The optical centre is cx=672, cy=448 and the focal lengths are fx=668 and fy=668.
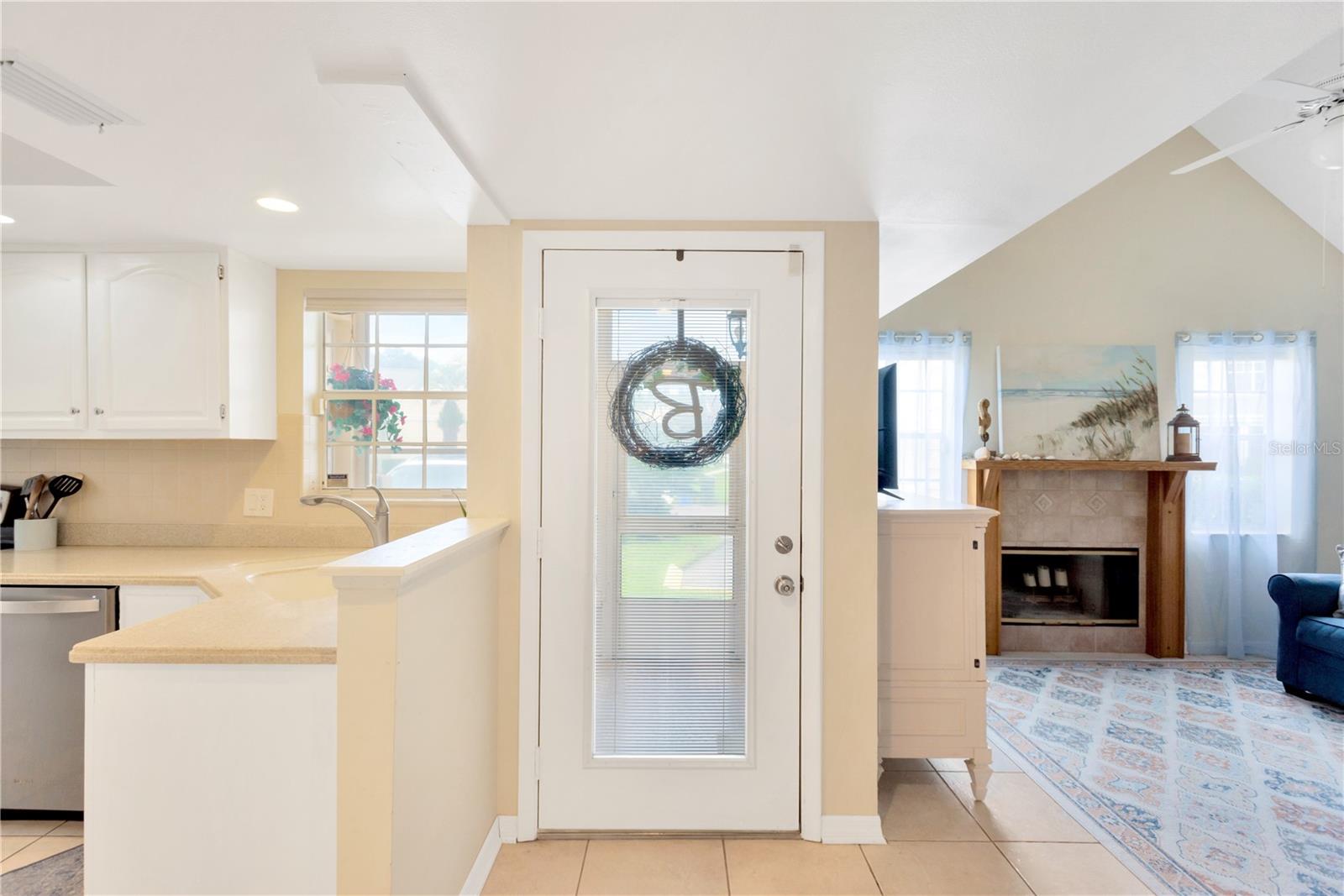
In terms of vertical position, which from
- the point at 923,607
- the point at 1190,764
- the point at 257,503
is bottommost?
the point at 1190,764

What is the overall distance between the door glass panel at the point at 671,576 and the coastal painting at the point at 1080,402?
309cm

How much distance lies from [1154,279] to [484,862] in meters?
5.29

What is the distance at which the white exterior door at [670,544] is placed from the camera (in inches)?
88.4

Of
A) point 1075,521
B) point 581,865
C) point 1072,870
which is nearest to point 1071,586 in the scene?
point 1075,521

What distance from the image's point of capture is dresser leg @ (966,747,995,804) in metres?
2.54

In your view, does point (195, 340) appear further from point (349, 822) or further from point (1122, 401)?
Result: point (1122, 401)

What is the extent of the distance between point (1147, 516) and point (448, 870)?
4758mm

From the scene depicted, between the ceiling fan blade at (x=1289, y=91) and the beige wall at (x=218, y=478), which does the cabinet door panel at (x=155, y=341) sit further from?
the ceiling fan blade at (x=1289, y=91)

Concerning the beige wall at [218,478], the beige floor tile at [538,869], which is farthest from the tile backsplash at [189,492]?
the beige floor tile at [538,869]

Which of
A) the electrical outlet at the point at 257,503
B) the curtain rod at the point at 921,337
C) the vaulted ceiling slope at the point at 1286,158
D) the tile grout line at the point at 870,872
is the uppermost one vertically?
the vaulted ceiling slope at the point at 1286,158

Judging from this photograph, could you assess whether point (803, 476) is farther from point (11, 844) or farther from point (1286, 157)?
point (1286, 157)

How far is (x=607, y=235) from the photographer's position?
2.26m

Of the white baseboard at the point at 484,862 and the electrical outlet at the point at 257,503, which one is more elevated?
the electrical outlet at the point at 257,503

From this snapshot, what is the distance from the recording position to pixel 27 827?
7.70ft
